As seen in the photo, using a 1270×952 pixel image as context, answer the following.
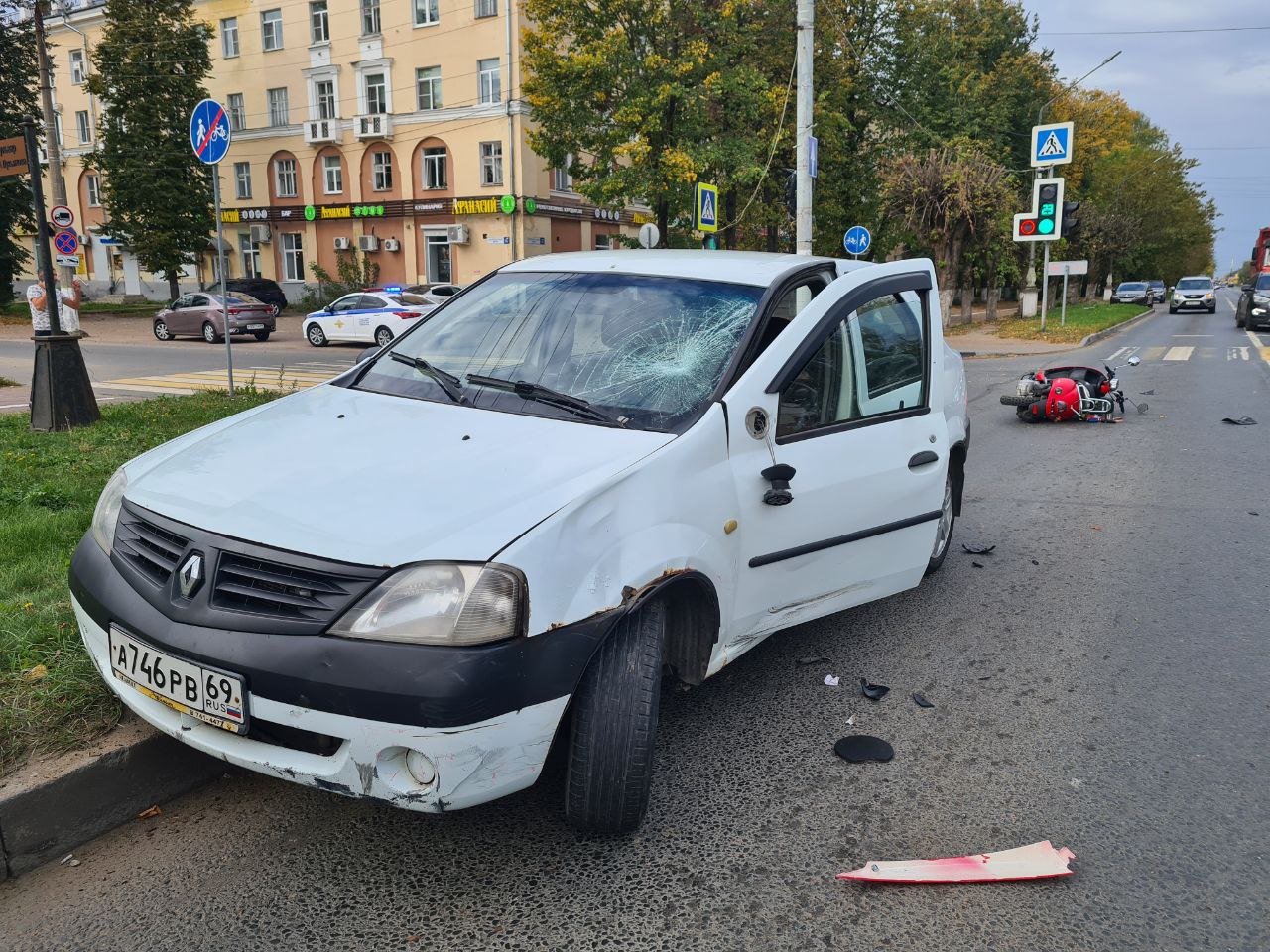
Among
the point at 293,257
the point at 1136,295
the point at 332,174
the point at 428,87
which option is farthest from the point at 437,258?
the point at 1136,295

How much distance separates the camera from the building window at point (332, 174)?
138 feet

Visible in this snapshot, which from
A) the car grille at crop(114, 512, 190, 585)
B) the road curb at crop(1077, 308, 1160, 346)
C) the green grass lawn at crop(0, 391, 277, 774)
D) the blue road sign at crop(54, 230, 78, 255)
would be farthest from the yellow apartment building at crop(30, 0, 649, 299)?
the car grille at crop(114, 512, 190, 585)

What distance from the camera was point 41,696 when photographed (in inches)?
128

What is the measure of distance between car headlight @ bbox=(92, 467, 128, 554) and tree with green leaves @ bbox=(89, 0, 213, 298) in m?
41.5

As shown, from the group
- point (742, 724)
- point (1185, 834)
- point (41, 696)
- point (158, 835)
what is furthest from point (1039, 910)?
point (41, 696)

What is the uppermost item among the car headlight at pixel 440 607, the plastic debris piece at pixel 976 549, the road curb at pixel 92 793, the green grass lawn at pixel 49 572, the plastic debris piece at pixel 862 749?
the car headlight at pixel 440 607

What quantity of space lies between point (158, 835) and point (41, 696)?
2.30ft

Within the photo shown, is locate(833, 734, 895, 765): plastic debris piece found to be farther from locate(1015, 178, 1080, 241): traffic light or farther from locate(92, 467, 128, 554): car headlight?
locate(1015, 178, 1080, 241): traffic light

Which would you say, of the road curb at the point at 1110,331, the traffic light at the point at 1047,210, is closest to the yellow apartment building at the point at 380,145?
the road curb at the point at 1110,331

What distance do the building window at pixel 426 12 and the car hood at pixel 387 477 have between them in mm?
39092

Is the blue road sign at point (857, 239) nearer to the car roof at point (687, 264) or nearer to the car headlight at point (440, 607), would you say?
the car roof at point (687, 264)

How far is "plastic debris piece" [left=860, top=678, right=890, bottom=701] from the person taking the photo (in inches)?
155

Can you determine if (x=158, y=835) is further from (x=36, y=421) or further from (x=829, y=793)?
(x=36, y=421)

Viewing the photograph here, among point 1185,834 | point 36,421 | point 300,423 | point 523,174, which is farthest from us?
point 523,174
